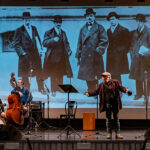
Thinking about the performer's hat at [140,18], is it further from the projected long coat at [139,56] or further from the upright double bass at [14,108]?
the upright double bass at [14,108]

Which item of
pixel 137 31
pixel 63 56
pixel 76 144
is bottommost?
pixel 76 144

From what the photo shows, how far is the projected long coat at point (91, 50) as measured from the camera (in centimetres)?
888

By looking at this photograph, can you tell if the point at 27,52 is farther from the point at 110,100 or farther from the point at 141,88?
the point at 110,100

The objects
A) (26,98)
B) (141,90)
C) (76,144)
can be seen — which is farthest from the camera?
(141,90)

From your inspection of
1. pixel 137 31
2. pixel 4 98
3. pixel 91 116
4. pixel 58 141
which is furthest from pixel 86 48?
pixel 58 141

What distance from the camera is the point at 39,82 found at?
8914 mm

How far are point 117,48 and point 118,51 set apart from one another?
10 cm

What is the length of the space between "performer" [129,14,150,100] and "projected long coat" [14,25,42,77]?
2792 millimetres

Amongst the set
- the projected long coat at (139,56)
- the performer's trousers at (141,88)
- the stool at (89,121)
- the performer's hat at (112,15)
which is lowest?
the stool at (89,121)

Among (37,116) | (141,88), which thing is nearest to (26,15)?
(37,116)

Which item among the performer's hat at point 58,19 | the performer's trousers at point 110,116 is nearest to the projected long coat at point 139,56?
the performer's hat at point 58,19

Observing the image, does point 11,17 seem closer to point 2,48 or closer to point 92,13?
point 2,48

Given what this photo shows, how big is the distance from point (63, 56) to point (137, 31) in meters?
2.30

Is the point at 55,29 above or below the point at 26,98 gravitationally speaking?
above
